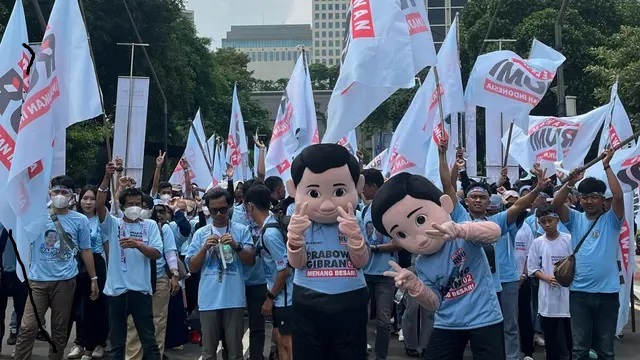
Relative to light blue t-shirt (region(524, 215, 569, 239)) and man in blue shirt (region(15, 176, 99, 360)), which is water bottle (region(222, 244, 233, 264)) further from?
light blue t-shirt (region(524, 215, 569, 239))

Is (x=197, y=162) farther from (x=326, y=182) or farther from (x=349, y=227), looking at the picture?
(x=349, y=227)

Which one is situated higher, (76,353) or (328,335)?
(328,335)

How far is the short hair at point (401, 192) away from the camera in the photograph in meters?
5.36

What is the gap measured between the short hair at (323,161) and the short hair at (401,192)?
1.14 ft

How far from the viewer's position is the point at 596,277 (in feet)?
22.1

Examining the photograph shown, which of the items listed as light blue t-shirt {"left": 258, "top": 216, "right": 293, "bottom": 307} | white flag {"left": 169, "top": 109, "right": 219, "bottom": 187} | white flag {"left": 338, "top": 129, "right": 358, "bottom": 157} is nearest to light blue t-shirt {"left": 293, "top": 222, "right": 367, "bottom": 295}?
light blue t-shirt {"left": 258, "top": 216, "right": 293, "bottom": 307}

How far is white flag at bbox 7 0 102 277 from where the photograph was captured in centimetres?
636

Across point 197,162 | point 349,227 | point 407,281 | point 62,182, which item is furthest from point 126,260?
point 197,162

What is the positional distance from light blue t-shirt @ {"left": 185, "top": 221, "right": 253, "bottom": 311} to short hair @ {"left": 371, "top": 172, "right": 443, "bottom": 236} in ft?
Answer: 6.26

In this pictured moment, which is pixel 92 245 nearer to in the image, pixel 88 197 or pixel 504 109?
pixel 88 197

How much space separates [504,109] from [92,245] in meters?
4.74

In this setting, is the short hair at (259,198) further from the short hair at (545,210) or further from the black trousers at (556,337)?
the black trousers at (556,337)

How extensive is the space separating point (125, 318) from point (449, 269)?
3343mm

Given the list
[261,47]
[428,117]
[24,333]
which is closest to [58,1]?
[24,333]
